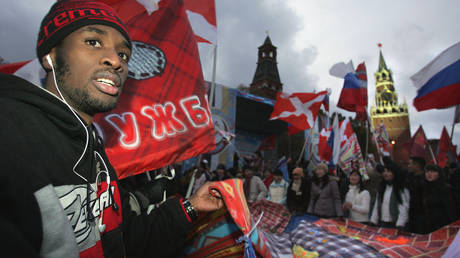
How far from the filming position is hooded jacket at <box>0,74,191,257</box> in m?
0.53

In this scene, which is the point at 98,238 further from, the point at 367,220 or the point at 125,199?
the point at 367,220

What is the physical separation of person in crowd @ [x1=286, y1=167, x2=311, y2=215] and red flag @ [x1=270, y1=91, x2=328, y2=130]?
104 inches

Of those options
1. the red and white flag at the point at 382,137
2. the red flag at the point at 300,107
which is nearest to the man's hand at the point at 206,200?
the red flag at the point at 300,107

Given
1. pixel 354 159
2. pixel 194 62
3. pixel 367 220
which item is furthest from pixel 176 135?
pixel 354 159

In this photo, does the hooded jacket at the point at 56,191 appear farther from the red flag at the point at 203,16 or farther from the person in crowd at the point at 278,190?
the person in crowd at the point at 278,190

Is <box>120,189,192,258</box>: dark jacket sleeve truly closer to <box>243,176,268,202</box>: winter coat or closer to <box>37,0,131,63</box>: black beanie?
<box>37,0,131,63</box>: black beanie

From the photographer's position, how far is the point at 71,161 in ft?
2.87

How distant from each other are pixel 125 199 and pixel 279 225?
329 cm

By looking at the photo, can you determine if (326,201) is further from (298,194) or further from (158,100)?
(158,100)

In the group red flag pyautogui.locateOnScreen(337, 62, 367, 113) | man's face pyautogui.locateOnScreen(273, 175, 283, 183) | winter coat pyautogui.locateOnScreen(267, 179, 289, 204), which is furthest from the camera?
red flag pyautogui.locateOnScreen(337, 62, 367, 113)

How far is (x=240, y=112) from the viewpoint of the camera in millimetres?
23125

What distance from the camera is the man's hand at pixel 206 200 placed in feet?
4.81

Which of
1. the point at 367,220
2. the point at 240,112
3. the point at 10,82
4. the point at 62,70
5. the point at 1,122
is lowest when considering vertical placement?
the point at 367,220

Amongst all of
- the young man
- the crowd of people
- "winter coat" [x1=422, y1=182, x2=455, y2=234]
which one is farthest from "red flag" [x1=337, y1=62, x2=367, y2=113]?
the young man
